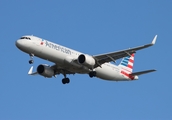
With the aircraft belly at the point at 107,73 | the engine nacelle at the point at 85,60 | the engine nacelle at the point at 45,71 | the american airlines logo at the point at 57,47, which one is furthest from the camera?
the aircraft belly at the point at 107,73

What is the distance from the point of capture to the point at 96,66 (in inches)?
2408

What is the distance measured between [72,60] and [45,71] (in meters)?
5.44

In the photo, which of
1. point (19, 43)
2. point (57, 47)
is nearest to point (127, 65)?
point (57, 47)

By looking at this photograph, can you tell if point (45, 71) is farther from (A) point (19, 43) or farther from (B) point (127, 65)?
(B) point (127, 65)

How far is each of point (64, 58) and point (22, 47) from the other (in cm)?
502

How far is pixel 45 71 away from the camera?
6228cm

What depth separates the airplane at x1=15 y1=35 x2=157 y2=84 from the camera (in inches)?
2254

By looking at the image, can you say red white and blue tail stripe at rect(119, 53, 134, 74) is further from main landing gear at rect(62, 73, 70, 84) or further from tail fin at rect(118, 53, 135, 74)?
main landing gear at rect(62, 73, 70, 84)

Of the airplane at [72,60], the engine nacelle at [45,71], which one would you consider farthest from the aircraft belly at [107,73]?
the engine nacelle at [45,71]

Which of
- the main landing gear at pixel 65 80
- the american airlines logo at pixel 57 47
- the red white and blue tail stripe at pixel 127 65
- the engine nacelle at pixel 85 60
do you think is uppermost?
the red white and blue tail stripe at pixel 127 65

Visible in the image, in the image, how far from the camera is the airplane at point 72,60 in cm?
5725

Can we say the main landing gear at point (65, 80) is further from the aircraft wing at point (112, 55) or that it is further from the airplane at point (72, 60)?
the aircraft wing at point (112, 55)

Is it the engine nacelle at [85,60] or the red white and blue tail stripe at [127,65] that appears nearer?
the engine nacelle at [85,60]

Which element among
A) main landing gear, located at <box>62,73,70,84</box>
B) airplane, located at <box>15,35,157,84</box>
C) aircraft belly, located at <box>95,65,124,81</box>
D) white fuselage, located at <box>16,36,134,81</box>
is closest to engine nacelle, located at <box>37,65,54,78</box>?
airplane, located at <box>15,35,157,84</box>
